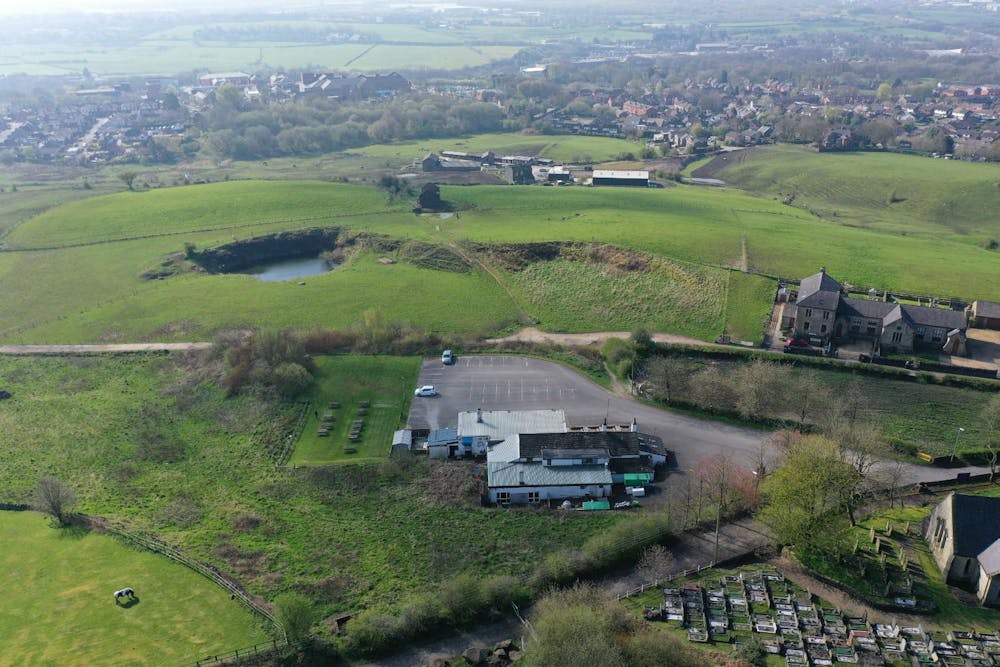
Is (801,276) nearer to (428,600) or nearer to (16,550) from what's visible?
→ (428,600)

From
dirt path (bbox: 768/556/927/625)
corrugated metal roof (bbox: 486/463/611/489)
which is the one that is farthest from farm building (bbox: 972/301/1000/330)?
corrugated metal roof (bbox: 486/463/611/489)

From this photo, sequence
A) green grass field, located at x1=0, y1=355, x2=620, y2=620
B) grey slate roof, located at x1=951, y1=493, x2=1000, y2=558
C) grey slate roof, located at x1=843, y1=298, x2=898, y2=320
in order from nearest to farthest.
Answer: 1. grey slate roof, located at x1=951, y1=493, x2=1000, y2=558
2. green grass field, located at x1=0, y1=355, x2=620, y2=620
3. grey slate roof, located at x1=843, y1=298, x2=898, y2=320

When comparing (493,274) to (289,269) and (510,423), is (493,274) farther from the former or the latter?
Result: (510,423)

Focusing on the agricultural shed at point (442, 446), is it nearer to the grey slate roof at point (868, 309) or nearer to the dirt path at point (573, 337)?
the dirt path at point (573, 337)

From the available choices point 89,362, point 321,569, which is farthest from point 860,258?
point 89,362

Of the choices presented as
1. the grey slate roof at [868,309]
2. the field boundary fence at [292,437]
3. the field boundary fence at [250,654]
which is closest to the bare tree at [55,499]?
the field boundary fence at [292,437]

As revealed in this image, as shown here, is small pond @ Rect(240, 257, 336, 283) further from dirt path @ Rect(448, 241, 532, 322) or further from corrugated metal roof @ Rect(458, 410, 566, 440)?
corrugated metal roof @ Rect(458, 410, 566, 440)

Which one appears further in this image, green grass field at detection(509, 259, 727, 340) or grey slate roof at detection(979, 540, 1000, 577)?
green grass field at detection(509, 259, 727, 340)
